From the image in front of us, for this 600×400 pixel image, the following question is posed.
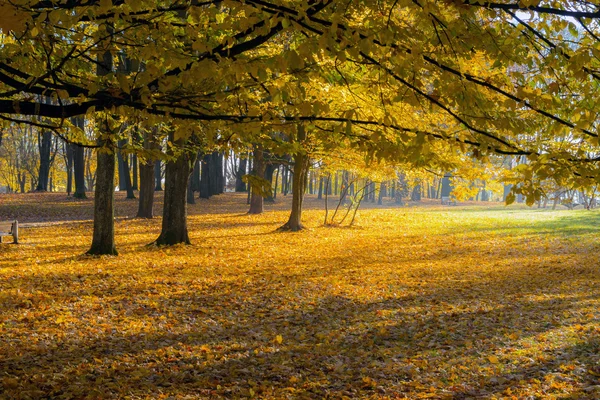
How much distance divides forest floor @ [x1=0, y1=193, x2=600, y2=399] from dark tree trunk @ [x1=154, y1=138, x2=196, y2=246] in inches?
21.8

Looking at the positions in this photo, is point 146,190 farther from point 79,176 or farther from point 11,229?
point 79,176

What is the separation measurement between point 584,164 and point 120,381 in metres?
4.93

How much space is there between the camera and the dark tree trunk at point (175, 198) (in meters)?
15.3

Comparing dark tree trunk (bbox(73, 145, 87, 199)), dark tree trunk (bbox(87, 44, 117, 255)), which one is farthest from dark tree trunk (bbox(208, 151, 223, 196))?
dark tree trunk (bbox(87, 44, 117, 255))

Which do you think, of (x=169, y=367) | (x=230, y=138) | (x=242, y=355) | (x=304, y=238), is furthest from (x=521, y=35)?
(x=304, y=238)

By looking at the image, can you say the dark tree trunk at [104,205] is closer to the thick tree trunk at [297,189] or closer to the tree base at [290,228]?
the thick tree trunk at [297,189]

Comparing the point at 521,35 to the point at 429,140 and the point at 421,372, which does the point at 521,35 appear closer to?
the point at 429,140

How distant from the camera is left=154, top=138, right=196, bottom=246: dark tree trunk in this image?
50.1 feet

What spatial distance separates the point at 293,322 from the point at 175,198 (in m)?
8.08

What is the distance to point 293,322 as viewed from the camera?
838cm

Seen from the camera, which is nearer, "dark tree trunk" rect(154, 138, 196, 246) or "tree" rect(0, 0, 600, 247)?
"tree" rect(0, 0, 600, 247)

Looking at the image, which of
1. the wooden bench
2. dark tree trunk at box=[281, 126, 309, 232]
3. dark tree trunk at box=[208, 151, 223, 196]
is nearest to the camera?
the wooden bench

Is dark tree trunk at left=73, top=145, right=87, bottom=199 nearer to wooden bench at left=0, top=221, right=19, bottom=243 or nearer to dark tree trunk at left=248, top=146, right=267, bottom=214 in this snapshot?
dark tree trunk at left=248, top=146, right=267, bottom=214

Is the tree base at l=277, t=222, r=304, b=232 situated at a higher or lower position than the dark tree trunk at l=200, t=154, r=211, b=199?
lower
